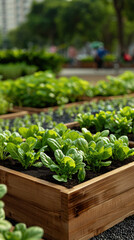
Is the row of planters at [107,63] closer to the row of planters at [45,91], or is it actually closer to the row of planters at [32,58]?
the row of planters at [32,58]

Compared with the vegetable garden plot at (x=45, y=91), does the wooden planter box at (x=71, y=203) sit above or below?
above

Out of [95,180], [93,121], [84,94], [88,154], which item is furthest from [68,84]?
[95,180]

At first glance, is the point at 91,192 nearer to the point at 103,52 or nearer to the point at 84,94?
the point at 84,94

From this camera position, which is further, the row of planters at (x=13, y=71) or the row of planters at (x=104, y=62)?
the row of planters at (x=104, y=62)

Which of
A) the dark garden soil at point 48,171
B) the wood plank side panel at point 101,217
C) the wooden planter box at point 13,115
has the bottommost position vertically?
the wooden planter box at point 13,115

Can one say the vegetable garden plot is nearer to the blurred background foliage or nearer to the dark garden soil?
the dark garden soil

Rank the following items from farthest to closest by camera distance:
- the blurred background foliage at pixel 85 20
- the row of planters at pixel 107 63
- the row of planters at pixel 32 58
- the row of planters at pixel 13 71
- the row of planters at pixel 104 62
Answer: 1. the row of planters at pixel 104 62
2. the blurred background foliage at pixel 85 20
3. the row of planters at pixel 107 63
4. the row of planters at pixel 32 58
5. the row of planters at pixel 13 71

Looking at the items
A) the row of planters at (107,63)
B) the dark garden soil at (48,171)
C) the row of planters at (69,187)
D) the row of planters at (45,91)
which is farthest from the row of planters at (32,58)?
the row of planters at (69,187)

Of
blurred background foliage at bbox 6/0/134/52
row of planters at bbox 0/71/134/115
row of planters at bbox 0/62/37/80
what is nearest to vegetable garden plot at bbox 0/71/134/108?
row of planters at bbox 0/71/134/115

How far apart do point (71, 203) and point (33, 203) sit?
1.29ft

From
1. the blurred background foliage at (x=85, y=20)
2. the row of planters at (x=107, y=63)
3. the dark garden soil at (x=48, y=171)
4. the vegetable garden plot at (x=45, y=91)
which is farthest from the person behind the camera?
the blurred background foliage at (x=85, y=20)

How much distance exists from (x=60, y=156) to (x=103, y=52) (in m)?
26.3

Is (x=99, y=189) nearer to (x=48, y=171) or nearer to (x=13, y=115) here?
(x=48, y=171)

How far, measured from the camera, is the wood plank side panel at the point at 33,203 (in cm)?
253
